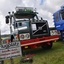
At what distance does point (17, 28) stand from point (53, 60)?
11.7ft

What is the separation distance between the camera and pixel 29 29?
485 inches

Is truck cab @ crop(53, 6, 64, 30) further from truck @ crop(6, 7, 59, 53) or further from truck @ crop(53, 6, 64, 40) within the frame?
truck @ crop(6, 7, 59, 53)

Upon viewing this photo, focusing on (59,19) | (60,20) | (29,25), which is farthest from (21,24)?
(59,19)

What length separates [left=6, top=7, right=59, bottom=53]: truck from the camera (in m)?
11.9

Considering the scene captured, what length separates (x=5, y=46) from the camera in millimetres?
6777

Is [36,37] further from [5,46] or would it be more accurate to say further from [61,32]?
[5,46]

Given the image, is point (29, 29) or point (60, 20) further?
point (60, 20)

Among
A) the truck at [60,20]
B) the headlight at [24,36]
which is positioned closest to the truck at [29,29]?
the headlight at [24,36]

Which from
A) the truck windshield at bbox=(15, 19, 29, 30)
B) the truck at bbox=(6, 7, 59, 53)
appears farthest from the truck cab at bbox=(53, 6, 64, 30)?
the truck windshield at bbox=(15, 19, 29, 30)

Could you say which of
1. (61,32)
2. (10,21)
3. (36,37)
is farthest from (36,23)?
(61,32)

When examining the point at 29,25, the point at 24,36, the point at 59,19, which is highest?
the point at 59,19

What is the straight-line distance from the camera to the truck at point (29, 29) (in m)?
11.9

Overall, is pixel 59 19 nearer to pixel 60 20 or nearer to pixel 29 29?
pixel 60 20

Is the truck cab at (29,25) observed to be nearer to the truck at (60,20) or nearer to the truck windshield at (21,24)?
the truck windshield at (21,24)
